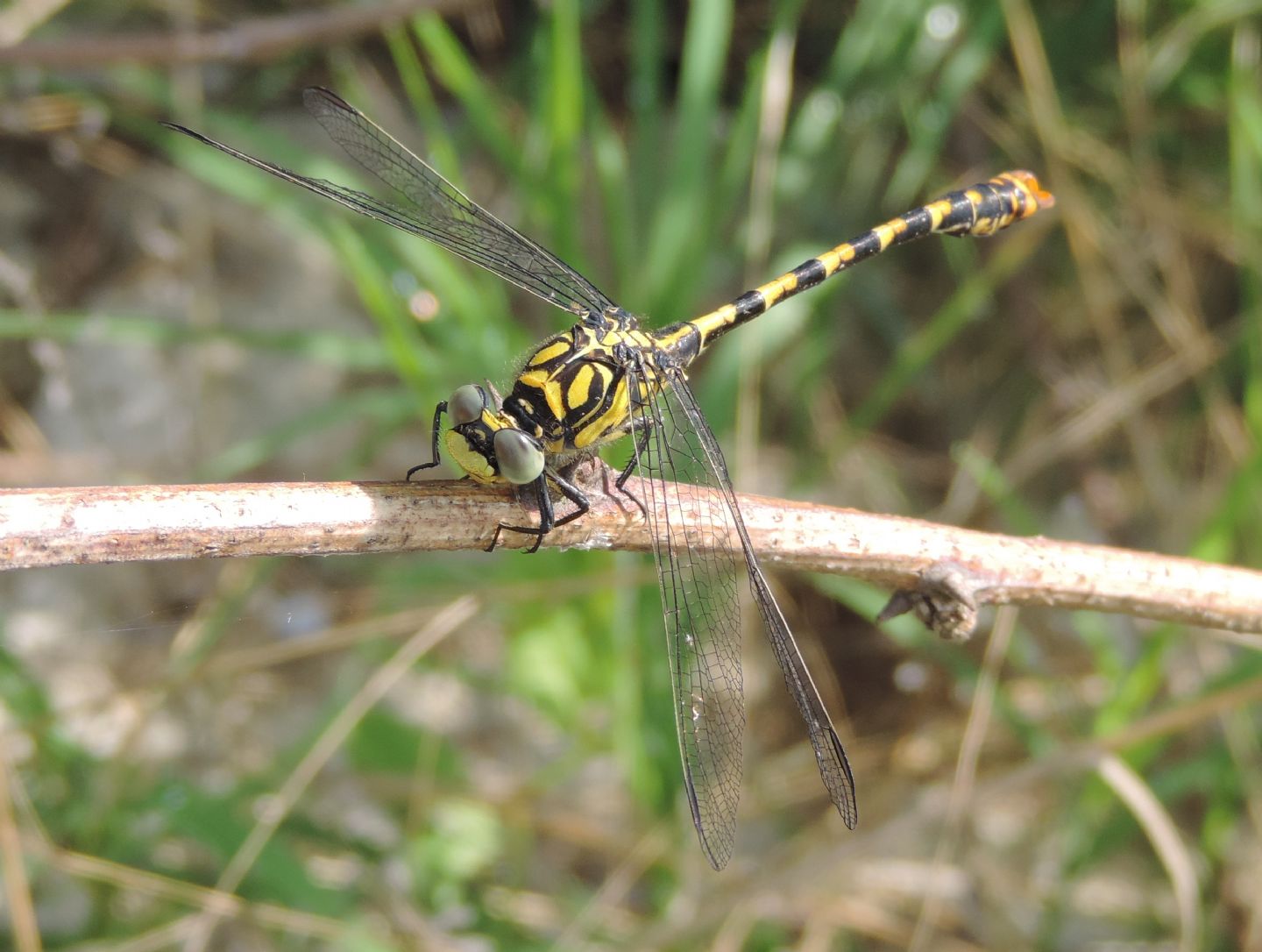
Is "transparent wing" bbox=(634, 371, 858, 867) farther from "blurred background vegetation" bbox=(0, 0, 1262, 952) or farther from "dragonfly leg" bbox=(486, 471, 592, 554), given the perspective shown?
"blurred background vegetation" bbox=(0, 0, 1262, 952)

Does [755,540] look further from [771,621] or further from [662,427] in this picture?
[662,427]

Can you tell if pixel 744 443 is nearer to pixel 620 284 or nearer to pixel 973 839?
pixel 620 284

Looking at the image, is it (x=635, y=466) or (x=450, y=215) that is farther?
(x=450, y=215)

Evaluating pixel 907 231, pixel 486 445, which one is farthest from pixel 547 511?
pixel 907 231

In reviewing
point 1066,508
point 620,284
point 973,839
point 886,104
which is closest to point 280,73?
point 620,284

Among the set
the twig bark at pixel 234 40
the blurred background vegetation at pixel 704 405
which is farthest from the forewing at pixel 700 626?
the twig bark at pixel 234 40

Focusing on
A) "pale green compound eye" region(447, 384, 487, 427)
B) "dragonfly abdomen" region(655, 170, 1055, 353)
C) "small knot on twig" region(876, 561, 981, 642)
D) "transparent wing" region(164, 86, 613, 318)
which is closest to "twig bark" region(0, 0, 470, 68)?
"transparent wing" region(164, 86, 613, 318)

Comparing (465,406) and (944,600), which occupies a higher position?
(465,406)
